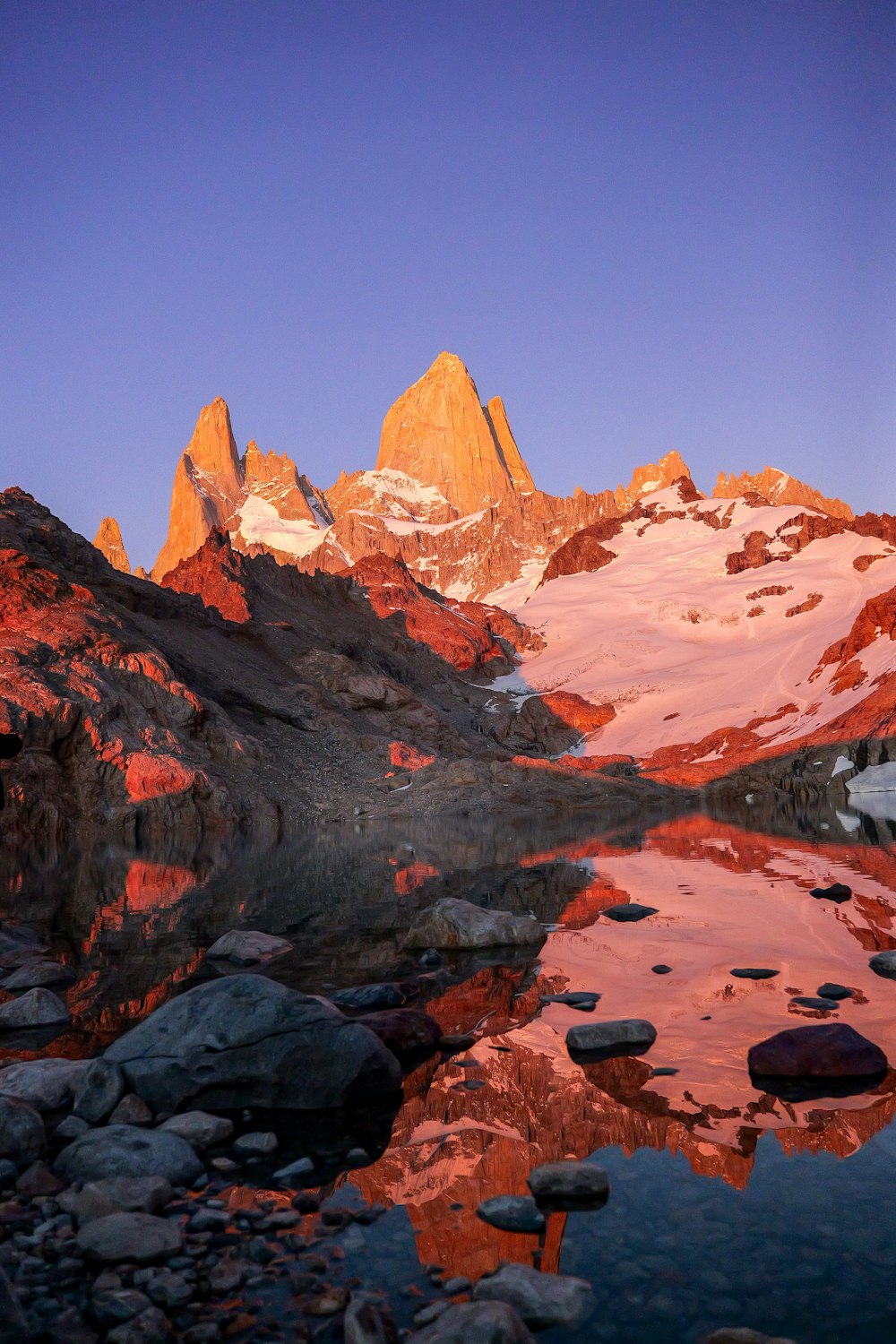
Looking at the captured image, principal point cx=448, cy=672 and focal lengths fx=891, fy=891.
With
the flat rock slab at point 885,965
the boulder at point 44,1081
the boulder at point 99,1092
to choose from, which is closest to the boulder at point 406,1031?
the boulder at point 99,1092

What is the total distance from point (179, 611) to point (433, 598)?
9329 centimetres

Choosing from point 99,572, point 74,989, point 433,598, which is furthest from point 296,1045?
point 433,598

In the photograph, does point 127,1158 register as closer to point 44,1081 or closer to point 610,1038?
point 44,1081

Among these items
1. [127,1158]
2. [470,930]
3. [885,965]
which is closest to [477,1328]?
[127,1158]

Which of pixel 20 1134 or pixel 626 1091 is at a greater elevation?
pixel 20 1134

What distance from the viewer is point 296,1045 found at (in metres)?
9.20

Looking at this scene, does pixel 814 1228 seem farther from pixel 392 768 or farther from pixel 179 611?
pixel 179 611

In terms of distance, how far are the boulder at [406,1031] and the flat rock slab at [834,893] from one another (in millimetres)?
12916

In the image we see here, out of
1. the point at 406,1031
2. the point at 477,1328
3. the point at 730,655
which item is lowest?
the point at 406,1031

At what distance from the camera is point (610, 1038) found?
1025 centimetres

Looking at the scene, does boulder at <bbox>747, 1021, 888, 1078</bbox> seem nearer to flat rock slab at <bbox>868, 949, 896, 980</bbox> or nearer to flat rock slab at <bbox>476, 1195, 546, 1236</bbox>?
flat rock slab at <bbox>476, 1195, 546, 1236</bbox>

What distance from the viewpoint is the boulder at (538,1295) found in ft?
17.2

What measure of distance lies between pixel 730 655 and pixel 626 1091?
16028 centimetres

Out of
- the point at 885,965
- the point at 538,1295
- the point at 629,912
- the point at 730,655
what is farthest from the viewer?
the point at 730,655
